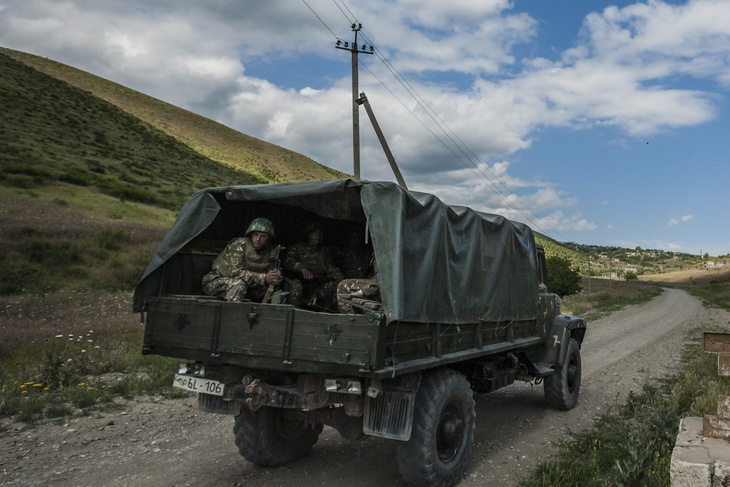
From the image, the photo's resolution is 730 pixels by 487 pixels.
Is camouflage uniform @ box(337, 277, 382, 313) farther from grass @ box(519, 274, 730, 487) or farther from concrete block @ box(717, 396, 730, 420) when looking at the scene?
concrete block @ box(717, 396, 730, 420)

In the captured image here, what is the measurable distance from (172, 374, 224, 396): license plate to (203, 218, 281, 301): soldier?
2.71ft

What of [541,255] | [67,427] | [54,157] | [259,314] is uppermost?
[54,157]

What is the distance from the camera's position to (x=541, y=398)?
868cm

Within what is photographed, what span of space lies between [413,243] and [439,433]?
5.73ft

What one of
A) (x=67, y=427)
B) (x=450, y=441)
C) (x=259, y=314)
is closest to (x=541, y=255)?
(x=450, y=441)

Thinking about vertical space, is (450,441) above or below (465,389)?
→ below

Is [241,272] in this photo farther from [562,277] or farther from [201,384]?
[562,277]

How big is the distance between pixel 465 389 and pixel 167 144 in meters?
57.2

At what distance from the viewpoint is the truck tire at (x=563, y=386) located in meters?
7.91

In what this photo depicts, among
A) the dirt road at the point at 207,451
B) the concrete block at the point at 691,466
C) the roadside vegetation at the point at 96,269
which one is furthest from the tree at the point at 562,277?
the concrete block at the point at 691,466

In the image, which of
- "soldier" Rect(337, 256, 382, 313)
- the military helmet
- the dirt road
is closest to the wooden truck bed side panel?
"soldier" Rect(337, 256, 382, 313)

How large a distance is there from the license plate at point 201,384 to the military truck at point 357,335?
1cm

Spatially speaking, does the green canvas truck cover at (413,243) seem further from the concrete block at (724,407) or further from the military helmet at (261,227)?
the concrete block at (724,407)

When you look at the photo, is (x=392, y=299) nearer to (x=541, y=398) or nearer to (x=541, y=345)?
(x=541, y=345)
